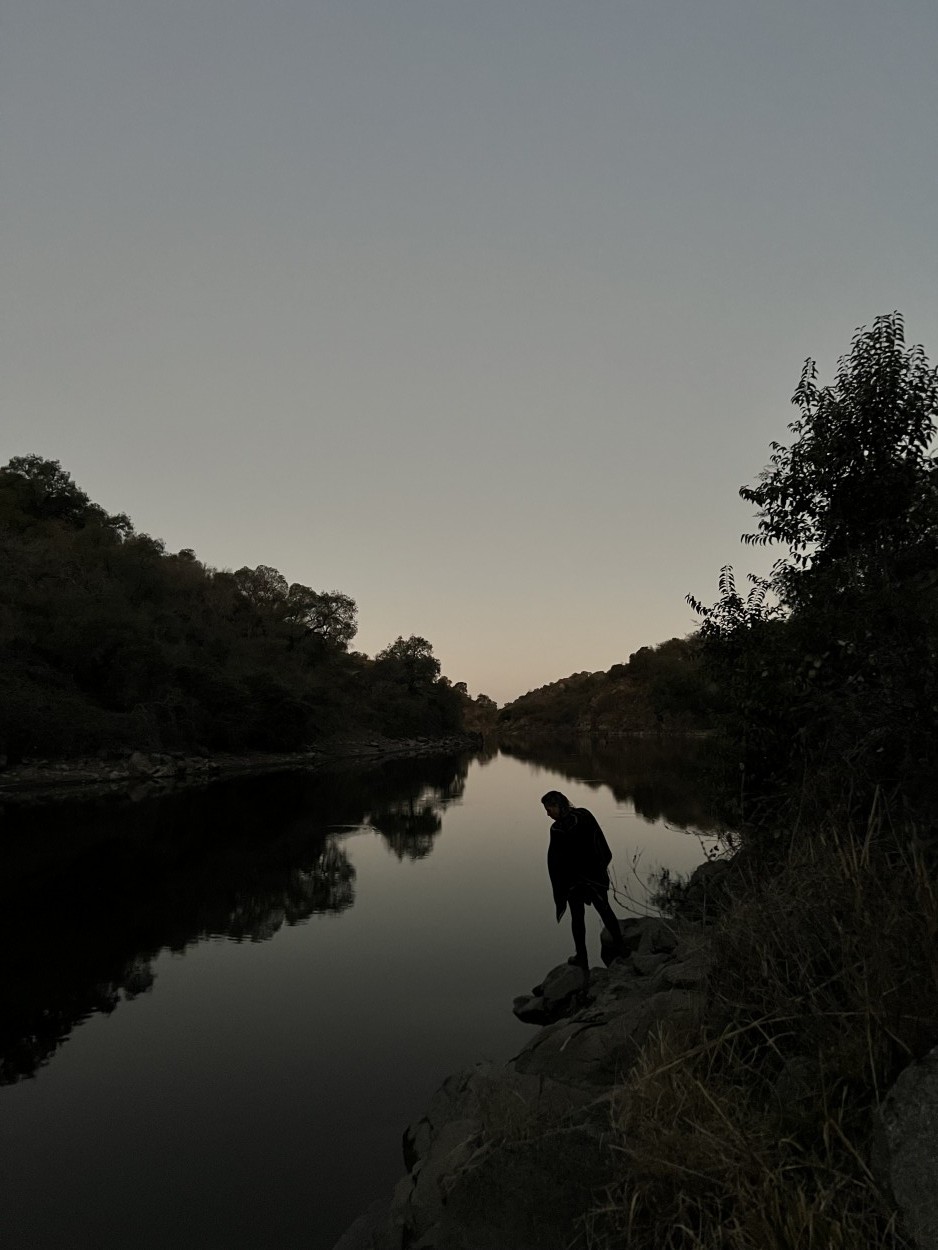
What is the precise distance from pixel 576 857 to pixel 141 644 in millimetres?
39494

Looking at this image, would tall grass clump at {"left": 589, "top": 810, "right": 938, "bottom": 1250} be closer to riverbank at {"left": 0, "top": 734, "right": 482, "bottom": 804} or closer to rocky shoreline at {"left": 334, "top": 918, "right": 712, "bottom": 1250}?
rocky shoreline at {"left": 334, "top": 918, "right": 712, "bottom": 1250}

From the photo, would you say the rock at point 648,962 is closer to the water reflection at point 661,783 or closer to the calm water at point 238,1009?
the calm water at point 238,1009

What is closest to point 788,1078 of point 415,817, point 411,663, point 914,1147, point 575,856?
point 914,1147

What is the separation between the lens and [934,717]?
6.69 meters

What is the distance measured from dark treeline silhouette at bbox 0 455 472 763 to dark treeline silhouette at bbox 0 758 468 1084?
7854 millimetres

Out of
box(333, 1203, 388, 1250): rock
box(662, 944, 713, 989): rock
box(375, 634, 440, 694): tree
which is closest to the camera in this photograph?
box(662, 944, 713, 989): rock

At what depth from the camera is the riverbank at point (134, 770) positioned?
32281 mm

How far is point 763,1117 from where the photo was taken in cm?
345

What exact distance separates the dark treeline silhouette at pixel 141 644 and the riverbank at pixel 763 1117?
34.1m

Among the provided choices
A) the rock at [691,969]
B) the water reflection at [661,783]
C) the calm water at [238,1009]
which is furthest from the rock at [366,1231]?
the water reflection at [661,783]

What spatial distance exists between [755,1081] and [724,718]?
744 cm

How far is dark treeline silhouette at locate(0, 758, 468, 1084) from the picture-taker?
10727 mm

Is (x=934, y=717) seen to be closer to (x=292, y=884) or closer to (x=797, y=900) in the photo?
(x=797, y=900)

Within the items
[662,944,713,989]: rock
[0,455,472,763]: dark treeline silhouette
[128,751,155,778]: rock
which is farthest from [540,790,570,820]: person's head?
[128,751,155,778]: rock
